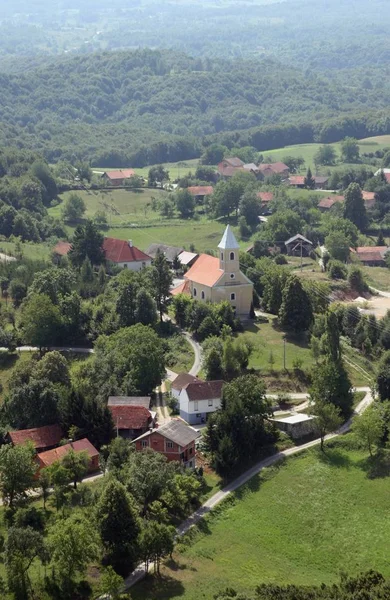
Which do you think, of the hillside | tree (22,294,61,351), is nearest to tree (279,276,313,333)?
tree (22,294,61,351)

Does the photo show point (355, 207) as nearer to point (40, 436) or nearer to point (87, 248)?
point (87, 248)

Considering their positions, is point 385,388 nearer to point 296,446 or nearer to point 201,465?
point 296,446

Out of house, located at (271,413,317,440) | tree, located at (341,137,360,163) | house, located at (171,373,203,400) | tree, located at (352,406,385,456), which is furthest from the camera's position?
tree, located at (341,137,360,163)

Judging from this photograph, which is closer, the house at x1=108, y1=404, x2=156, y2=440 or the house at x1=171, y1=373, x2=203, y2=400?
the house at x1=108, y1=404, x2=156, y2=440

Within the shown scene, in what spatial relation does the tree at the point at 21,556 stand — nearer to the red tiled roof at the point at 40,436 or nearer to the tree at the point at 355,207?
the red tiled roof at the point at 40,436

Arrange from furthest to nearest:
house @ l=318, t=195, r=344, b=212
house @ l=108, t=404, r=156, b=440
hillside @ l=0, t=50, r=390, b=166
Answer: hillside @ l=0, t=50, r=390, b=166, house @ l=318, t=195, r=344, b=212, house @ l=108, t=404, r=156, b=440

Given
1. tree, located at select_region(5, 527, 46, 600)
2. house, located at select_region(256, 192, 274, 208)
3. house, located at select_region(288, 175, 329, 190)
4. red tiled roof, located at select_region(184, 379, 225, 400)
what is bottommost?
house, located at select_region(288, 175, 329, 190)

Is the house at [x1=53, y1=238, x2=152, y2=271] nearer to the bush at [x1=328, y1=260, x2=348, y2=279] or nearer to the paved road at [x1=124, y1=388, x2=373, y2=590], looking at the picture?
the bush at [x1=328, y1=260, x2=348, y2=279]
